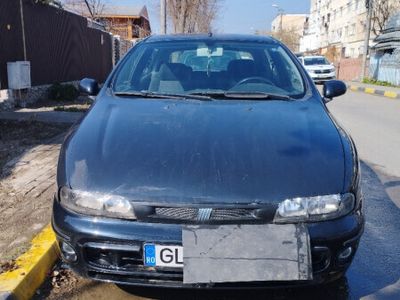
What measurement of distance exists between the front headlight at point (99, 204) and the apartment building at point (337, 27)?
44309mm

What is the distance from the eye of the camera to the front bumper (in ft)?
7.66

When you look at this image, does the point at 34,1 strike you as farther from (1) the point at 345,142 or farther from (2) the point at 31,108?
(1) the point at 345,142

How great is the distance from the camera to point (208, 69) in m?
3.87

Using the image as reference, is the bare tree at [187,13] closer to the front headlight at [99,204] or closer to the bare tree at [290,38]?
the front headlight at [99,204]

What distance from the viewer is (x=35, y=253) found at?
Answer: 309 cm

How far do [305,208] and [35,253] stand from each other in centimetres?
184

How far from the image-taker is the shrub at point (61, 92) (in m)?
11.7

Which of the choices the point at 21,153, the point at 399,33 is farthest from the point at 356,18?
the point at 21,153

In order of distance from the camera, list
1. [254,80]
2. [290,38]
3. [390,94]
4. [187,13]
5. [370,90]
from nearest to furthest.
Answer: [254,80] < [390,94] < [370,90] < [187,13] < [290,38]

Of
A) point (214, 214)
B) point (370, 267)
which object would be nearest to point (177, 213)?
point (214, 214)

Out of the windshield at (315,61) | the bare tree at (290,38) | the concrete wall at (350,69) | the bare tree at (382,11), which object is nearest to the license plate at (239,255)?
the windshield at (315,61)

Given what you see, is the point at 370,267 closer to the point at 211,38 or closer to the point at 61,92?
the point at 211,38

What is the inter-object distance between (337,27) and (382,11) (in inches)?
887

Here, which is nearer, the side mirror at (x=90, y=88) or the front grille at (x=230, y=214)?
the front grille at (x=230, y=214)
